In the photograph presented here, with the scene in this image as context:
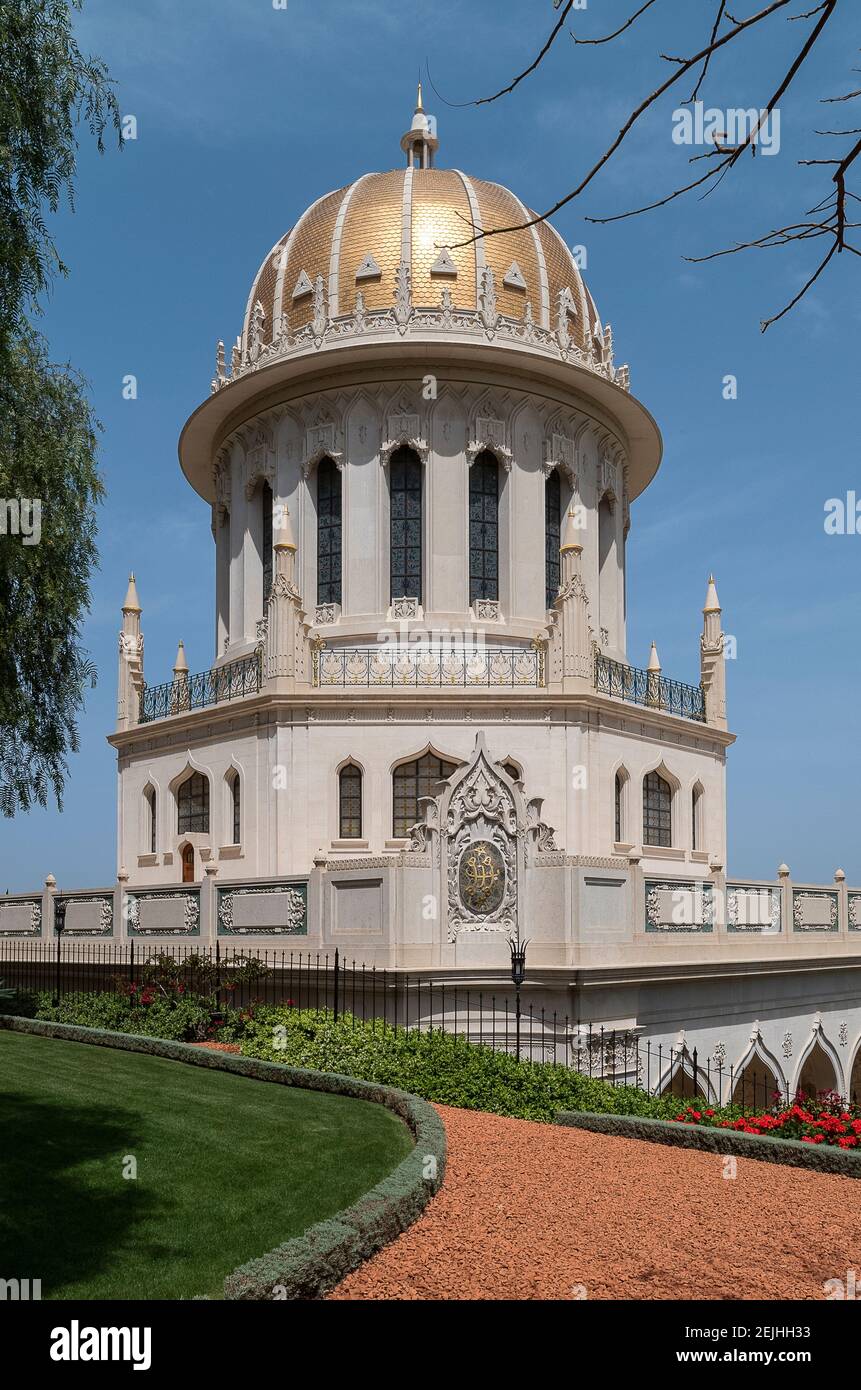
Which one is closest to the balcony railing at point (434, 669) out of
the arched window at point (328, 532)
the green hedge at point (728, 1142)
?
the arched window at point (328, 532)

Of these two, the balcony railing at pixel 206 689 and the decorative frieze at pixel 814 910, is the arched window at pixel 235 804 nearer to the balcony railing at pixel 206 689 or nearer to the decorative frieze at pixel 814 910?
the balcony railing at pixel 206 689

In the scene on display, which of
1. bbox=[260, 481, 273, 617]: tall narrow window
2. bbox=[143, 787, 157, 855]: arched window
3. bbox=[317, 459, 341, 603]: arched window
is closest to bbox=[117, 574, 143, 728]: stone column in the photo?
bbox=[143, 787, 157, 855]: arched window

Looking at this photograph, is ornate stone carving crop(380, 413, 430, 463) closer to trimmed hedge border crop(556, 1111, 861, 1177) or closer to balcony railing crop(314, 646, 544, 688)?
balcony railing crop(314, 646, 544, 688)

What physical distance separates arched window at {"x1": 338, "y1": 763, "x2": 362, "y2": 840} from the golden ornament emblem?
7.88 metres

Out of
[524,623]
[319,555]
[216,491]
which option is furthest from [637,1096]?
[216,491]

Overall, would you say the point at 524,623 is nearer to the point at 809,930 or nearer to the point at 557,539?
the point at 557,539

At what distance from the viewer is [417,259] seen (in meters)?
32.4

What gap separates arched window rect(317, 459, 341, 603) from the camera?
3225 centimetres

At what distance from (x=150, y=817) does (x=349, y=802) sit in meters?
7.18

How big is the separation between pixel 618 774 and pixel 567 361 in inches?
426

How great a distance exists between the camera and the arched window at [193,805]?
29.7 metres

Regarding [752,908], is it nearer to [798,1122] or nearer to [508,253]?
[798,1122]

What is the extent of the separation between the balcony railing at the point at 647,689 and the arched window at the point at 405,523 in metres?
5.23
